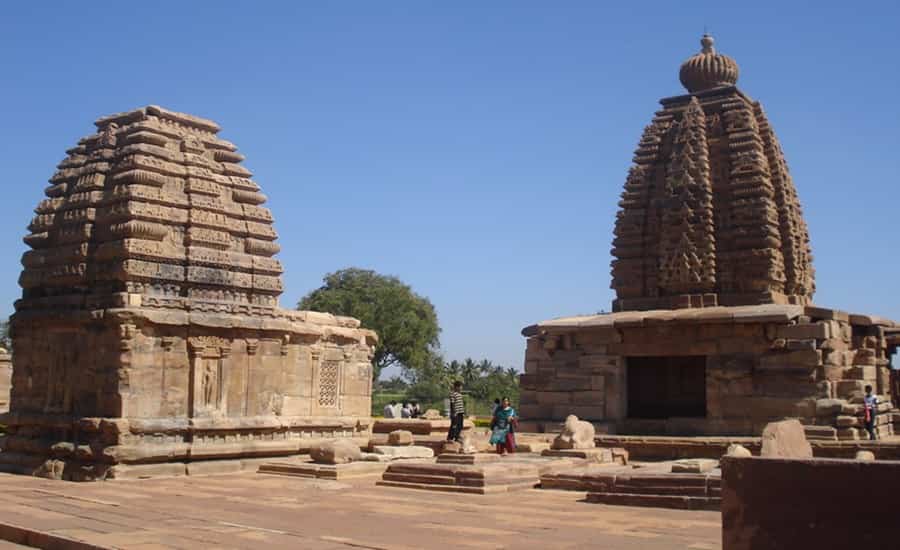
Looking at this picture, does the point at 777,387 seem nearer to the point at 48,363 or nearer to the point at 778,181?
the point at 778,181

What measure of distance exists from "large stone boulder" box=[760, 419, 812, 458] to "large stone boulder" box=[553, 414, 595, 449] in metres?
5.41

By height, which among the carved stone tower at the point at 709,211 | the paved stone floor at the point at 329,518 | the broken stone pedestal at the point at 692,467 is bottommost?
the paved stone floor at the point at 329,518

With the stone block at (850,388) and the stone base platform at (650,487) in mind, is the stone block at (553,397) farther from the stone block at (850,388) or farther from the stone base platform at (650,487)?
the stone base platform at (650,487)

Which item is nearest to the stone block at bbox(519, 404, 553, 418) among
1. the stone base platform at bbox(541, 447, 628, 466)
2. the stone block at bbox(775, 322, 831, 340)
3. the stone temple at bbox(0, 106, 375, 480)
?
the stone base platform at bbox(541, 447, 628, 466)

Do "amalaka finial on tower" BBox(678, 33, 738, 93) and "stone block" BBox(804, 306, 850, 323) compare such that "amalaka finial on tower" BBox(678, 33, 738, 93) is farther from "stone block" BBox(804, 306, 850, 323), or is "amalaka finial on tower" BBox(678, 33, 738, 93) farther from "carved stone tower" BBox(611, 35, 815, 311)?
"stone block" BBox(804, 306, 850, 323)

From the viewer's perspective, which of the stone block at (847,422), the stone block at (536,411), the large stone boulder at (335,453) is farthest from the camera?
the stone block at (536,411)

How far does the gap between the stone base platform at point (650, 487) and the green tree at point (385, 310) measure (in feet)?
128

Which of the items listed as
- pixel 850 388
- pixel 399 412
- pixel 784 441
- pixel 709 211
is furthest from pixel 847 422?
pixel 399 412

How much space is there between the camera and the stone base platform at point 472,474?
426 inches

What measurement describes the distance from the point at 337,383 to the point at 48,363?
462 cm

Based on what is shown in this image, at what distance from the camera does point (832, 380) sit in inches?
623

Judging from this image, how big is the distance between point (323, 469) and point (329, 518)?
3765mm

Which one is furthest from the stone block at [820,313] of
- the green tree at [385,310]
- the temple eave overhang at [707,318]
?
the green tree at [385,310]

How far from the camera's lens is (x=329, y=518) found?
879 cm
